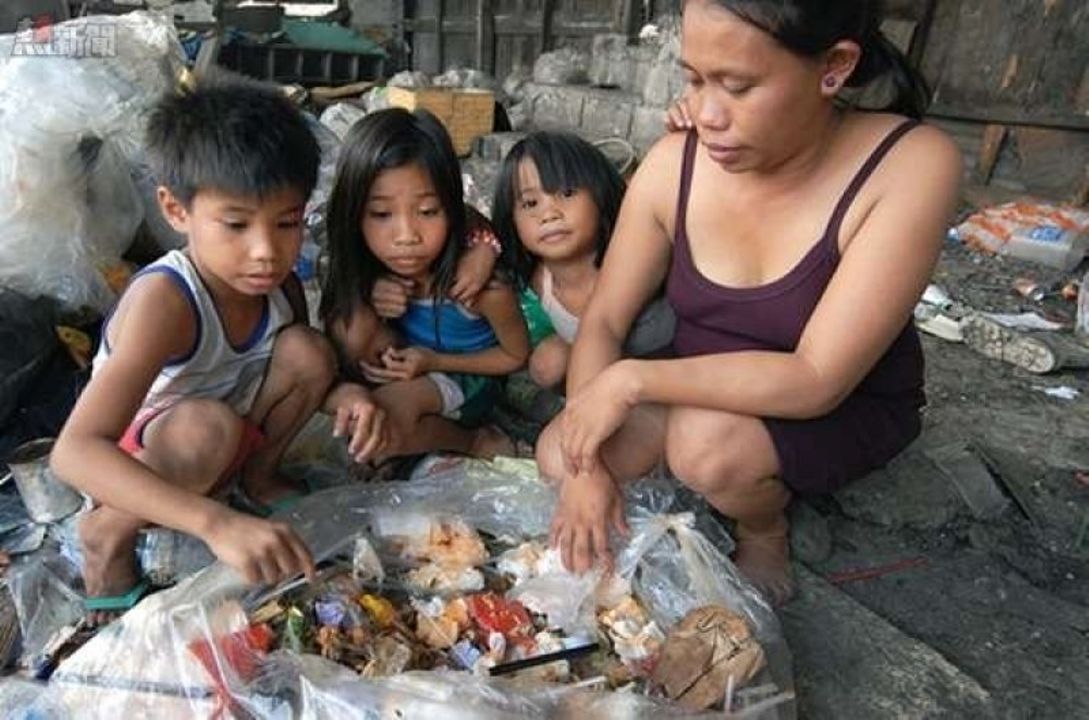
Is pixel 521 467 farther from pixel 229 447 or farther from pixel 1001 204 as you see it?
pixel 1001 204

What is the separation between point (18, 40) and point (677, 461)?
318cm

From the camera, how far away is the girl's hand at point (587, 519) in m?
1.51

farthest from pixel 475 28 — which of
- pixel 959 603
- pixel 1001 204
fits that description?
pixel 959 603

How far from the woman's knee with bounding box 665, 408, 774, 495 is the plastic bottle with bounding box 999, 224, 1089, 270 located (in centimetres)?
317

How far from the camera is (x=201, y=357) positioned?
1610 mm

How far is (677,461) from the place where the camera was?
159 cm

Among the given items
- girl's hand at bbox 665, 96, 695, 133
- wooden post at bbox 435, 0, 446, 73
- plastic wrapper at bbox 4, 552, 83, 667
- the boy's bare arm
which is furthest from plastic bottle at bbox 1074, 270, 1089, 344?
wooden post at bbox 435, 0, 446, 73

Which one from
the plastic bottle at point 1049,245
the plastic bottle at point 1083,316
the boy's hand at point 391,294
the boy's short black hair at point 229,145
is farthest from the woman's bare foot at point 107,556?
the plastic bottle at point 1049,245

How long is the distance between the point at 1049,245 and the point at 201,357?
3922 millimetres

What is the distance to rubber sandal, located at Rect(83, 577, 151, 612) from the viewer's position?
1521mm

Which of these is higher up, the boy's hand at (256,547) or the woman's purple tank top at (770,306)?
the woman's purple tank top at (770,306)

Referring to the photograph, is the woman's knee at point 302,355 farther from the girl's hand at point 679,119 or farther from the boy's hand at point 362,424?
the girl's hand at point 679,119

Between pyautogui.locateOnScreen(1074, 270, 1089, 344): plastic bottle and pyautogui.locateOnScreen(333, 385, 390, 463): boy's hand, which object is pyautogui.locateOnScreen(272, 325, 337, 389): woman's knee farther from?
pyautogui.locateOnScreen(1074, 270, 1089, 344): plastic bottle

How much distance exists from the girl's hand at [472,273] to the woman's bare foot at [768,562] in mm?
822
